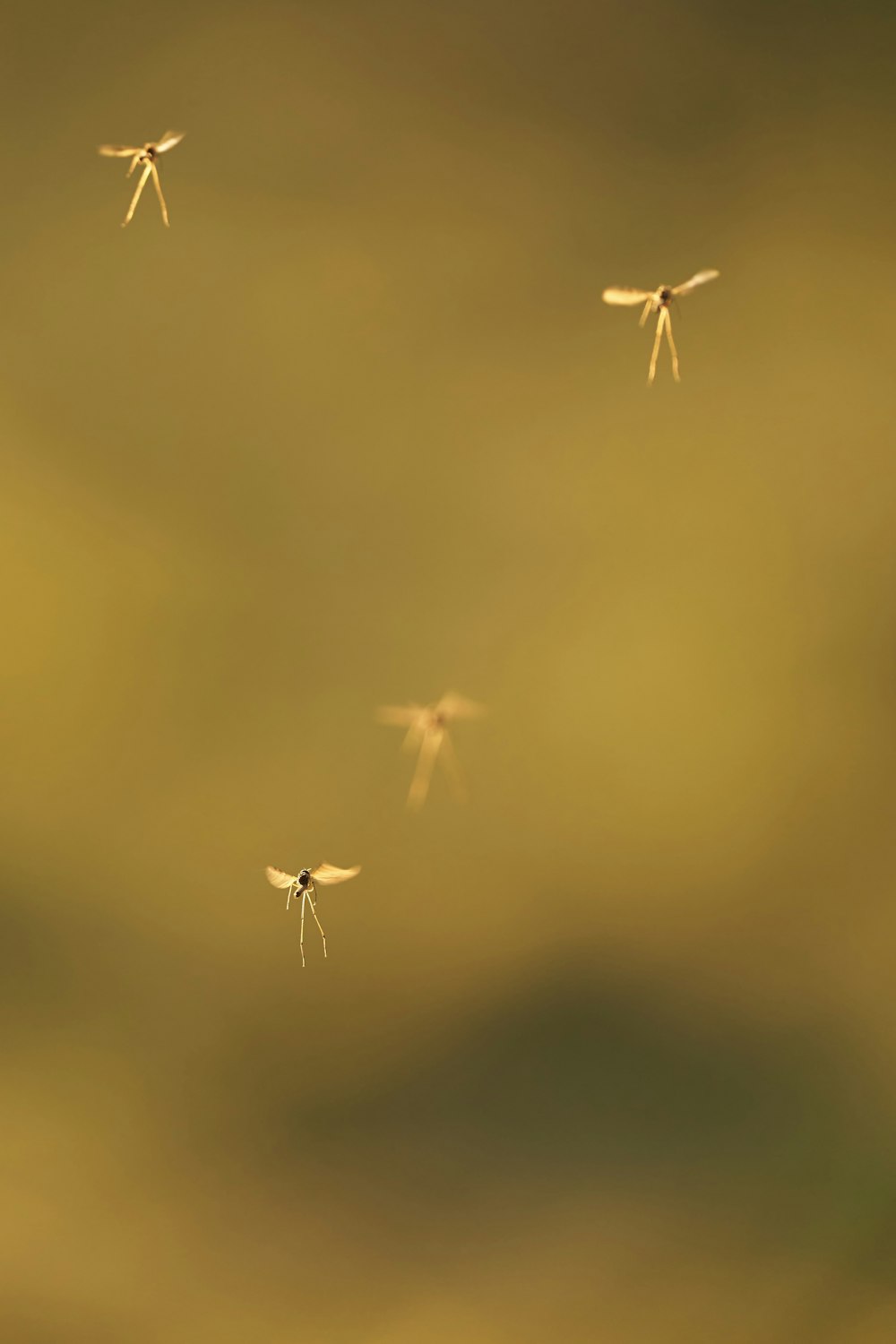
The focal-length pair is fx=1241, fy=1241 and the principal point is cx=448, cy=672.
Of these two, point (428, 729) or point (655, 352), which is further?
point (428, 729)

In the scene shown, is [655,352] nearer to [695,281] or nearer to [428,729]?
[695,281]

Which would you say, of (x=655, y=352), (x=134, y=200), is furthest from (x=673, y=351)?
(x=134, y=200)

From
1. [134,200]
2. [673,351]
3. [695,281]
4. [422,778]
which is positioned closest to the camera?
[695,281]

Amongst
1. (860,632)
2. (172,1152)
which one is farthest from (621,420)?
(172,1152)

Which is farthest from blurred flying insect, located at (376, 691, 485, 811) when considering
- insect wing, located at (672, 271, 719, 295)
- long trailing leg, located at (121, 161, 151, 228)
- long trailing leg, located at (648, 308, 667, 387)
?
long trailing leg, located at (121, 161, 151, 228)

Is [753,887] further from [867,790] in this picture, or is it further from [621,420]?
[621,420]

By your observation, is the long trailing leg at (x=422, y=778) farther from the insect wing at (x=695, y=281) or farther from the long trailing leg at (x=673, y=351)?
the insect wing at (x=695, y=281)

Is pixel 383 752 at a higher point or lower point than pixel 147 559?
lower

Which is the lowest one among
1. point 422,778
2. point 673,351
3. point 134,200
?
point 422,778
